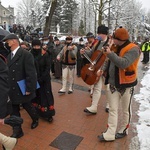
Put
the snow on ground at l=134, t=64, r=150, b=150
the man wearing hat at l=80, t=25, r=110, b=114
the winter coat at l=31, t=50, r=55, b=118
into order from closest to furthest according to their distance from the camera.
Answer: the snow on ground at l=134, t=64, r=150, b=150 < the winter coat at l=31, t=50, r=55, b=118 < the man wearing hat at l=80, t=25, r=110, b=114

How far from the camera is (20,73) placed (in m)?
4.04

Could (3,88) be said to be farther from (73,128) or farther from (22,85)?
(73,128)

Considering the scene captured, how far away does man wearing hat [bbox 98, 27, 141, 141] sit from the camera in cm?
356

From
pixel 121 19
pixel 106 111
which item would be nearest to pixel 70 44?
pixel 106 111

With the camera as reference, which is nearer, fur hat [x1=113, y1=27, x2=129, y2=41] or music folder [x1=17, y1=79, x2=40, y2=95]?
fur hat [x1=113, y1=27, x2=129, y2=41]

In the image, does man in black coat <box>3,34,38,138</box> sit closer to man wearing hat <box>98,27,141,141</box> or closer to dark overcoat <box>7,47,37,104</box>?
dark overcoat <box>7,47,37,104</box>

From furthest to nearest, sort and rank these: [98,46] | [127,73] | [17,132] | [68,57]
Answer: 1. [68,57]
2. [98,46]
3. [17,132]
4. [127,73]

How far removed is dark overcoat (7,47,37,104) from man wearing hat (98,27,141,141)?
1.35 m

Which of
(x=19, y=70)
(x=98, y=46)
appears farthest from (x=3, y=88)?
(x=98, y=46)

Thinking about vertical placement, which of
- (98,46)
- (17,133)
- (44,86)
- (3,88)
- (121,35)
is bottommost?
(17,133)

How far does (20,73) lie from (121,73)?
176 cm

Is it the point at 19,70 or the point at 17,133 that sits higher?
the point at 19,70

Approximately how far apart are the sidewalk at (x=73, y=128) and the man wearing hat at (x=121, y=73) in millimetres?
212

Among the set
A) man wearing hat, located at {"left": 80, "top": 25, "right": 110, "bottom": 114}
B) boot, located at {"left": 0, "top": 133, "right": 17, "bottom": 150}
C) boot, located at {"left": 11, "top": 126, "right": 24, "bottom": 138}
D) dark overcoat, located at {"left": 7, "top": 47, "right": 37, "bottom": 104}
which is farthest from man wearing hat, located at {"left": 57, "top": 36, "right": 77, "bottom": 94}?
boot, located at {"left": 0, "top": 133, "right": 17, "bottom": 150}
